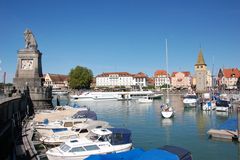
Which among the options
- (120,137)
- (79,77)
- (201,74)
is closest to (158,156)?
(120,137)

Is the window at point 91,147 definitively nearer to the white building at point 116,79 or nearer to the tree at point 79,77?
the tree at point 79,77

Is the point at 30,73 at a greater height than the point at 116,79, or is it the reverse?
the point at 116,79

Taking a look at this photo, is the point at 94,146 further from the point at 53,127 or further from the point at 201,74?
the point at 201,74

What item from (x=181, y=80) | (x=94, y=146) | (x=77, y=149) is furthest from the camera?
(x=181, y=80)

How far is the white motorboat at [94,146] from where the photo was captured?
1941 centimetres

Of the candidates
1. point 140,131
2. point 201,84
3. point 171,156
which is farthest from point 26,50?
point 201,84

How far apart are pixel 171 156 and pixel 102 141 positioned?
8.25m

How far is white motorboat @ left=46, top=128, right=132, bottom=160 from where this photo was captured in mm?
19406

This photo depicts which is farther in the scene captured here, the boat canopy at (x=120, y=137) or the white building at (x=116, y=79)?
the white building at (x=116, y=79)

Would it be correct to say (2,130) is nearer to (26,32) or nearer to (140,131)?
(140,131)

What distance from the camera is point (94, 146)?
66.7 feet

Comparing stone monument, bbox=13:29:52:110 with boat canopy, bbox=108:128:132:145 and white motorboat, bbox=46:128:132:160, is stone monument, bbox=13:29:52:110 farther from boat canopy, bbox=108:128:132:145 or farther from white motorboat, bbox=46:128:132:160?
boat canopy, bbox=108:128:132:145

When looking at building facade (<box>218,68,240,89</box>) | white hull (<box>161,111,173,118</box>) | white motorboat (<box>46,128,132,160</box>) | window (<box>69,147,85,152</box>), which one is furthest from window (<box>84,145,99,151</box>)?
building facade (<box>218,68,240,89</box>)

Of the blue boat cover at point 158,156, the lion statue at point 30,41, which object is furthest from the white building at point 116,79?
the blue boat cover at point 158,156
